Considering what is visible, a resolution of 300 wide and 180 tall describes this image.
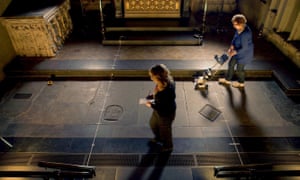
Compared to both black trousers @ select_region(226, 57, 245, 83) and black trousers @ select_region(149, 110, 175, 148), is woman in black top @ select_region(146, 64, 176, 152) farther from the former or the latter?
black trousers @ select_region(226, 57, 245, 83)

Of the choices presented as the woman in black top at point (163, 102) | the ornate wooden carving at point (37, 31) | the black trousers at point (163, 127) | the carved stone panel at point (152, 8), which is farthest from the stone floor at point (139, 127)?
the carved stone panel at point (152, 8)

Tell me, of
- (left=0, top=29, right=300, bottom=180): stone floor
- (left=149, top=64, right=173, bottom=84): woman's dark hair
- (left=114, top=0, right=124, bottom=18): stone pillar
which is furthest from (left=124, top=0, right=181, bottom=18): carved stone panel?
(left=149, top=64, right=173, bottom=84): woman's dark hair

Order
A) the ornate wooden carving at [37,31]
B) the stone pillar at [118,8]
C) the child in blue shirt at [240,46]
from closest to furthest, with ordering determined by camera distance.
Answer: the child in blue shirt at [240,46], the ornate wooden carving at [37,31], the stone pillar at [118,8]

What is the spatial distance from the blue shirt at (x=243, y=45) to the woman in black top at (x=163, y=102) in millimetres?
2445

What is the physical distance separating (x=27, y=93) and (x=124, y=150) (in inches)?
132

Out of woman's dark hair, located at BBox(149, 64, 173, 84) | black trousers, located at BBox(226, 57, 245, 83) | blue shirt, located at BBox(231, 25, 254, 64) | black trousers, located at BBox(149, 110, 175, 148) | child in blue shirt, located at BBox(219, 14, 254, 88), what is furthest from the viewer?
black trousers, located at BBox(226, 57, 245, 83)

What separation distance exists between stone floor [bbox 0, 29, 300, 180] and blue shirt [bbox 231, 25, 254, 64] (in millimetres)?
985

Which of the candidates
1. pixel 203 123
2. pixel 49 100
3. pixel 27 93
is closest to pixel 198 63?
pixel 203 123

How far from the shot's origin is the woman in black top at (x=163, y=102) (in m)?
3.13

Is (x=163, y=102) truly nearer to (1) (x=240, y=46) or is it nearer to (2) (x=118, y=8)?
(1) (x=240, y=46)

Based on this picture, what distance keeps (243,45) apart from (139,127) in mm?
2980

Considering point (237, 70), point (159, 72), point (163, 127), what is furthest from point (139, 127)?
point (237, 70)

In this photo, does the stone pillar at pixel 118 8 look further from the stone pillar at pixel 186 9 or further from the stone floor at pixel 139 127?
the stone floor at pixel 139 127

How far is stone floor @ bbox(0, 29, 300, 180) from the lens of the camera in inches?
159
